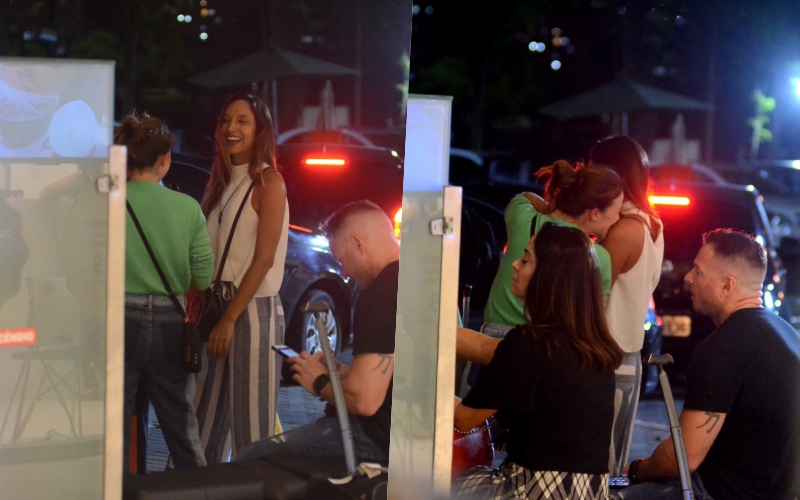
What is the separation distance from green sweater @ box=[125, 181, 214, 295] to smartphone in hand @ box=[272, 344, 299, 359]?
350mm

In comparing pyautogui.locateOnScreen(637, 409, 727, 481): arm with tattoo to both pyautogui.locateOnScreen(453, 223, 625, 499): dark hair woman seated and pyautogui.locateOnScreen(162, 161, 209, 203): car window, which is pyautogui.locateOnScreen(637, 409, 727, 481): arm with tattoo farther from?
pyautogui.locateOnScreen(162, 161, 209, 203): car window

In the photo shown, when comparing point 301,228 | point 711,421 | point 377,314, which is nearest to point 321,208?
point 301,228

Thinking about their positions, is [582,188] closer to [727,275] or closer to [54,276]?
[727,275]

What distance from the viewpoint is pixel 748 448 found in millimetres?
2984

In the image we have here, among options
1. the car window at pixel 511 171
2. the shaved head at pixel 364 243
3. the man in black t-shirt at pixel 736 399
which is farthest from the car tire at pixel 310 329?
the man in black t-shirt at pixel 736 399

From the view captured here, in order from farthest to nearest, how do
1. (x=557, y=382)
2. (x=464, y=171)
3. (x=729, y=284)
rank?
(x=464, y=171)
(x=729, y=284)
(x=557, y=382)

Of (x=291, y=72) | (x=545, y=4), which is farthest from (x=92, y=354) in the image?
(x=545, y=4)

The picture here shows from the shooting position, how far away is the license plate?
3.46m

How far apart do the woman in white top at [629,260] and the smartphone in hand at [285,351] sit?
1.07 meters

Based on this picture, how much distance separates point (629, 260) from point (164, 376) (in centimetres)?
157

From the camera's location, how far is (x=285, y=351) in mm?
2902

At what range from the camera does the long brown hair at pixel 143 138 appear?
2646mm

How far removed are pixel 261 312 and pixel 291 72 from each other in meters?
0.74

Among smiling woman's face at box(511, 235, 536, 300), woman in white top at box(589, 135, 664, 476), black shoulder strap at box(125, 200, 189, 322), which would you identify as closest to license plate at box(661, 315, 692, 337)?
woman in white top at box(589, 135, 664, 476)
